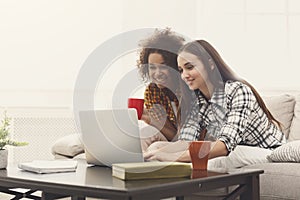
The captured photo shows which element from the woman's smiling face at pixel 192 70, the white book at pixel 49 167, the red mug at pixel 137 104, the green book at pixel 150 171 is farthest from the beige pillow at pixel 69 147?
the green book at pixel 150 171

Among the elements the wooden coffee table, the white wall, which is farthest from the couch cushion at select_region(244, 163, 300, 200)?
the white wall

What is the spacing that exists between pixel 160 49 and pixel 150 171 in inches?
43.4

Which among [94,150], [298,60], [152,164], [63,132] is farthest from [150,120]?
[63,132]

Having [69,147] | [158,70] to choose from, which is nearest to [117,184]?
[158,70]

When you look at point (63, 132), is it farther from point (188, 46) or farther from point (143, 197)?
point (143, 197)

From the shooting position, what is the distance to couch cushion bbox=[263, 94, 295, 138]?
3.26m

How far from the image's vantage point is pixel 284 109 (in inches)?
129

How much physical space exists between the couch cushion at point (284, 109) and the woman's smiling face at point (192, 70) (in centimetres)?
62

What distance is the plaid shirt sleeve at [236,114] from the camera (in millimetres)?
2639

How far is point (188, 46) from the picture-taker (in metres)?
2.79

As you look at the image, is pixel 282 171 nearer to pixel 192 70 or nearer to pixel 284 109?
pixel 192 70

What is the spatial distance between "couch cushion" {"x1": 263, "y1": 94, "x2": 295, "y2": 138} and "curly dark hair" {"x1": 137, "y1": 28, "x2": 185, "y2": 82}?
2.33ft

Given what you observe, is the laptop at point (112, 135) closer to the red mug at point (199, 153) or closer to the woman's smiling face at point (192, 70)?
the red mug at point (199, 153)

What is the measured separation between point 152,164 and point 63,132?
278 cm
